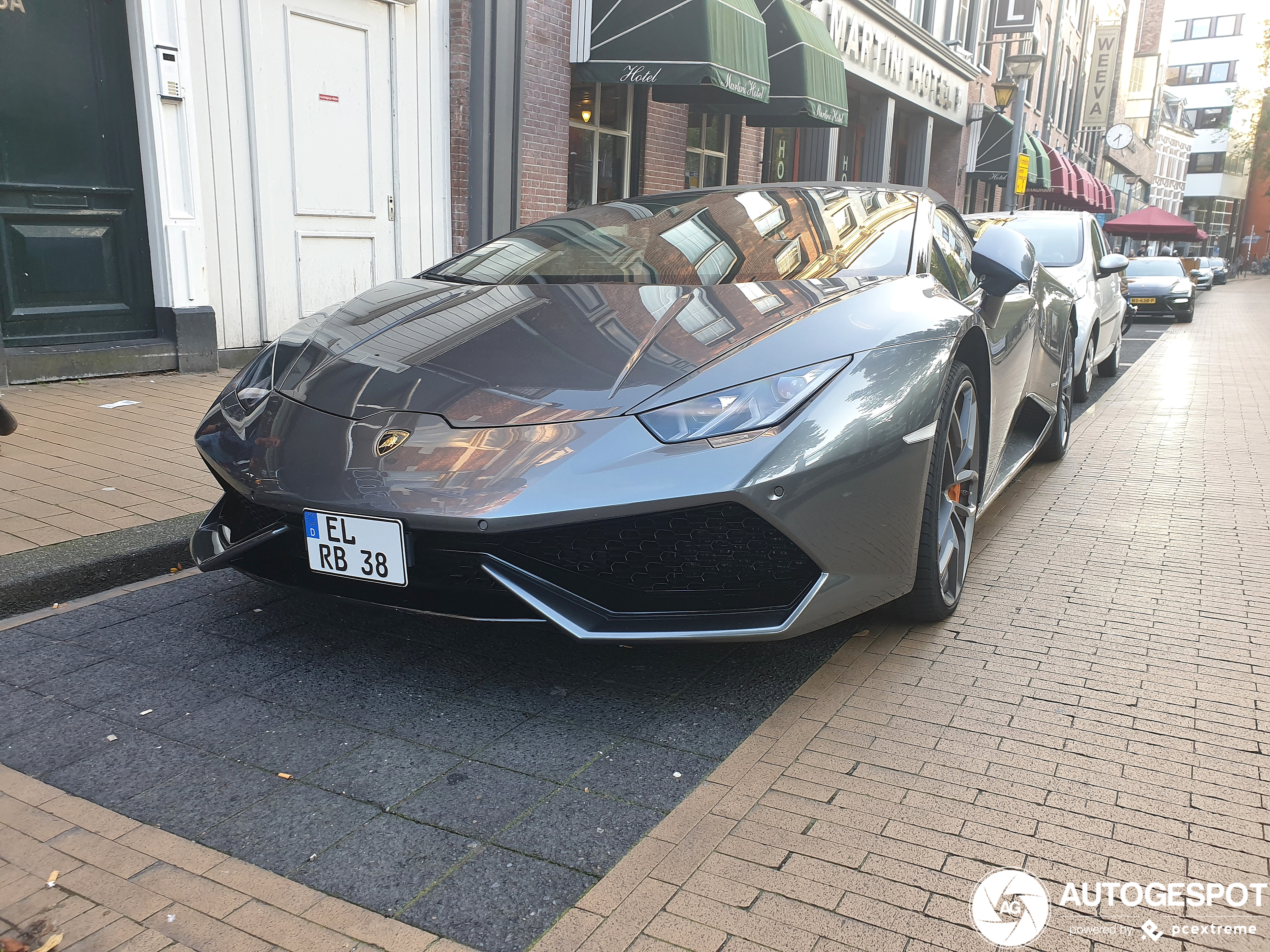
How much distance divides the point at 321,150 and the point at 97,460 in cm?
393

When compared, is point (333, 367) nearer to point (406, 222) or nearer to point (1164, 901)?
point (1164, 901)

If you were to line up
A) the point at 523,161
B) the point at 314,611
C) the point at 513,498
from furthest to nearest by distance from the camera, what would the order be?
the point at 523,161
the point at 314,611
the point at 513,498

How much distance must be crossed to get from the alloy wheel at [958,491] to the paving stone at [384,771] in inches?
61.6

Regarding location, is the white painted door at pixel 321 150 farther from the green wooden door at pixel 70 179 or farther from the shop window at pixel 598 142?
the shop window at pixel 598 142

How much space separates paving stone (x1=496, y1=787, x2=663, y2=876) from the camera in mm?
1919

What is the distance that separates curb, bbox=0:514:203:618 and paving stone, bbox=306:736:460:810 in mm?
1478

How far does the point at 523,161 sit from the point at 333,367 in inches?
279

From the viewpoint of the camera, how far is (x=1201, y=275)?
113 ft

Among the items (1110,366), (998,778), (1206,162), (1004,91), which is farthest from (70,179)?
(1206,162)

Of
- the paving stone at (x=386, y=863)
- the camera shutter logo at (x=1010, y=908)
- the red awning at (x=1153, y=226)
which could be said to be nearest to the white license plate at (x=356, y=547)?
the paving stone at (x=386, y=863)

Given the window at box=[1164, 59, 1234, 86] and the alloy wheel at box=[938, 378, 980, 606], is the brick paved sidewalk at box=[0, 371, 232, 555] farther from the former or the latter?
the window at box=[1164, 59, 1234, 86]

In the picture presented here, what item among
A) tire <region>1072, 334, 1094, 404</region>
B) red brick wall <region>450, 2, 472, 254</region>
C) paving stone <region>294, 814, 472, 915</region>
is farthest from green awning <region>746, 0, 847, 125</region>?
paving stone <region>294, 814, 472, 915</region>

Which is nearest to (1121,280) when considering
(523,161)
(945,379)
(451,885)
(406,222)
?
(523,161)

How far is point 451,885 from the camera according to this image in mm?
1821
